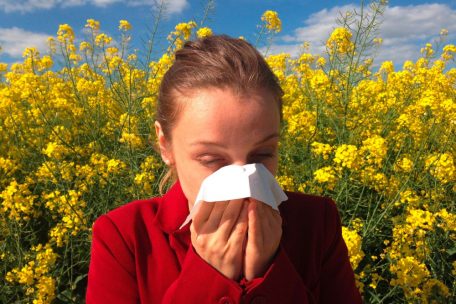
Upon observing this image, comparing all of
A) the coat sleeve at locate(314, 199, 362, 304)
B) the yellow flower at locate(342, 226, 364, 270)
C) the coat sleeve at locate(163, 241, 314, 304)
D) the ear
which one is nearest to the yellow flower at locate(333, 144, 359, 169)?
the yellow flower at locate(342, 226, 364, 270)

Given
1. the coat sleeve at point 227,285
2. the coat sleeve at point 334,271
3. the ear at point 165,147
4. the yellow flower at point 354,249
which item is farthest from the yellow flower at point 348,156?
the coat sleeve at point 227,285

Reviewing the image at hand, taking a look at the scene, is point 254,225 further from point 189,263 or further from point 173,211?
point 173,211

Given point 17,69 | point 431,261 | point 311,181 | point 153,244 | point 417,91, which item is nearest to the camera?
point 153,244

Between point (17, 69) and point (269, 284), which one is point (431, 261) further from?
point (17, 69)

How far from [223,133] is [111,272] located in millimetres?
460

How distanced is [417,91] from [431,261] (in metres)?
2.02

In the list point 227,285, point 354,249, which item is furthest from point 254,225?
point 354,249

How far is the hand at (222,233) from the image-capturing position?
3.31 ft

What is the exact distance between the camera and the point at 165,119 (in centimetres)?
128

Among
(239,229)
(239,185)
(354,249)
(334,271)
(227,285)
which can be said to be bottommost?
(354,249)

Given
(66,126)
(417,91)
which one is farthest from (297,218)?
(417,91)

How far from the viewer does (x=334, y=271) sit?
50.6 inches

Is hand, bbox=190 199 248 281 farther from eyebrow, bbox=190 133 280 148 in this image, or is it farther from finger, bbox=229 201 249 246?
eyebrow, bbox=190 133 280 148

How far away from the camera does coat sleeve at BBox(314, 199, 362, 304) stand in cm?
125
